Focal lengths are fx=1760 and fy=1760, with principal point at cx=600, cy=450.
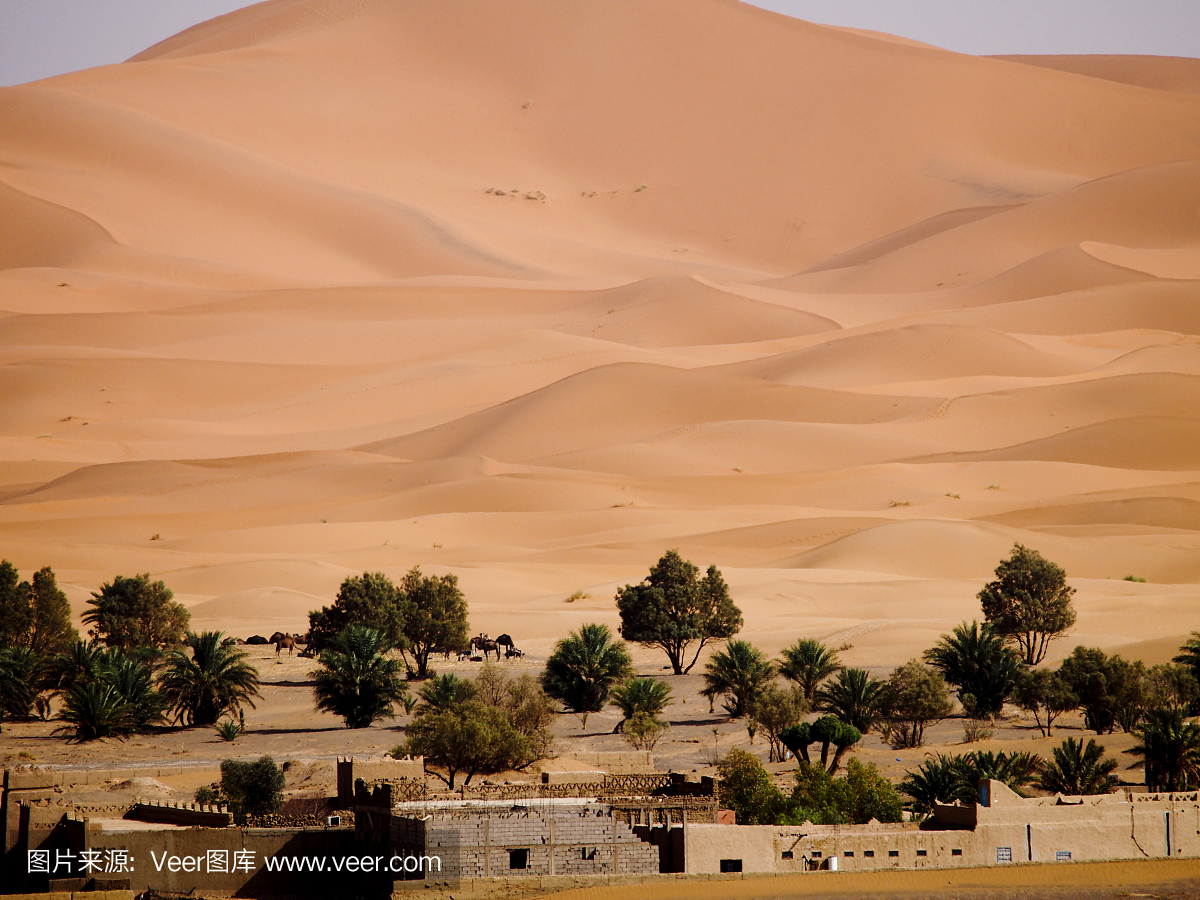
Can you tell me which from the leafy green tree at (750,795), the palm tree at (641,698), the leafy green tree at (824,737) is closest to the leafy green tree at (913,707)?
the leafy green tree at (824,737)

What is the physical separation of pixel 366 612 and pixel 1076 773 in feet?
55.9

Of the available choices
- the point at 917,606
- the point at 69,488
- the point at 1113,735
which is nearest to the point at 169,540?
the point at 69,488

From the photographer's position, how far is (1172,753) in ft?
75.9

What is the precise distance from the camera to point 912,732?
2970cm

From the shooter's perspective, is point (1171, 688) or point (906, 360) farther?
point (906, 360)

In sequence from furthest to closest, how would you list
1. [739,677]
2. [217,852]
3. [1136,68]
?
1. [1136,68]
2. [739,677]
3. [217,852]

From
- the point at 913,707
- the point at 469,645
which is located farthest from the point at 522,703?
the point at 469,645

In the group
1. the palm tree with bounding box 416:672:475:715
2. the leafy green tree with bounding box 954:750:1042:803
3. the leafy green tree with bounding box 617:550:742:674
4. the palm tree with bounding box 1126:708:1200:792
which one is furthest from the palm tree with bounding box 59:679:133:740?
the palm tree with bounding box 1126:708:1200:792

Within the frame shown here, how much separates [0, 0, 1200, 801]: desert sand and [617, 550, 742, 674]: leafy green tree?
5.18ft

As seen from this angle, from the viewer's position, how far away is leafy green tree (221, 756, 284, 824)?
22438 millimetres

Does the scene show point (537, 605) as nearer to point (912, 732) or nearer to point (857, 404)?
point (912, 732)

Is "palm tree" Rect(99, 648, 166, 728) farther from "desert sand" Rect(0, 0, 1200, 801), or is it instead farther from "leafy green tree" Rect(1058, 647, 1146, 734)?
"leafy green tree" Rect(1058, 647, 1146, 734)

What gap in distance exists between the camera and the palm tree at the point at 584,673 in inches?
1284

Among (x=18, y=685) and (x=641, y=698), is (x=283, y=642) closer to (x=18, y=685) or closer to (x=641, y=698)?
(x=18, y=685)
